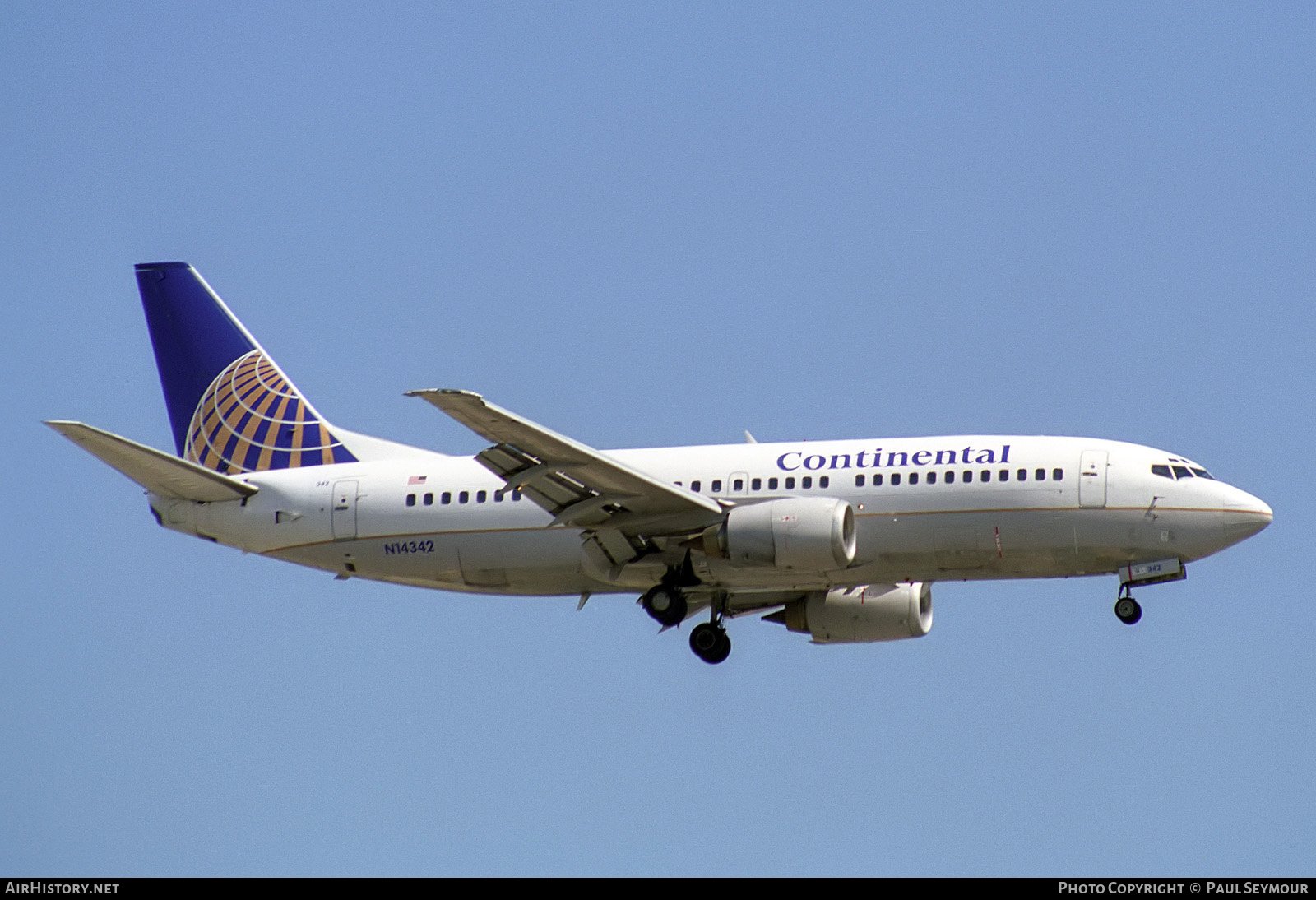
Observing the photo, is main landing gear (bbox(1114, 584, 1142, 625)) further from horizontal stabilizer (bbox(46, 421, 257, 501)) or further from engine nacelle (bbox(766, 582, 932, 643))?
horizontal stabilizer (bbox(46, 421, 257, 501))

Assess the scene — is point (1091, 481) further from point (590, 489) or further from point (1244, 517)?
point (590, 489)

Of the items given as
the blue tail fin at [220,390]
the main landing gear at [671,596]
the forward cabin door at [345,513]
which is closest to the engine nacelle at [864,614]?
the main landing gear at [671,596]

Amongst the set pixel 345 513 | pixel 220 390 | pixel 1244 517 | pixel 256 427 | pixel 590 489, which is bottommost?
pixel 1244 517

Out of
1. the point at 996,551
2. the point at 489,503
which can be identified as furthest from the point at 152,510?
the point at 996,551

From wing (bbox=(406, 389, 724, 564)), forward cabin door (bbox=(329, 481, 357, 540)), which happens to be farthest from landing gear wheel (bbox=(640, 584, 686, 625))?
forward cabin door (bbox=(329, 481, 357, 540))

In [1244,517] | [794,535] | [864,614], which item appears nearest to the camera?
[794,535]

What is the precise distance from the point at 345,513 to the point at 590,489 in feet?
20.7

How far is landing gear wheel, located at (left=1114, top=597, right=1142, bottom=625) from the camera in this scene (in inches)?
1656

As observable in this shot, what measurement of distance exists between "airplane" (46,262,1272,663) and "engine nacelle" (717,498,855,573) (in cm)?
4

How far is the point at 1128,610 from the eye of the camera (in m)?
42.1

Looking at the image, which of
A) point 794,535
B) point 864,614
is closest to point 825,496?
point 794,535

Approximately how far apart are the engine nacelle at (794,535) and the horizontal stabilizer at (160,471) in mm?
11626

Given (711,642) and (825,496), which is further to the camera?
(711,642)
